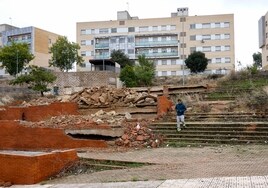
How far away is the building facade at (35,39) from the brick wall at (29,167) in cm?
6661

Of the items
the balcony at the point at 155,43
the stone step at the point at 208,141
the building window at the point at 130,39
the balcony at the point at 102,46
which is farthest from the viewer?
the balcony at the point at 102,46

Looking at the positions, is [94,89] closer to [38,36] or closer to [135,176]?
[135,176]

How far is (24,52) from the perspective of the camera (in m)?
52.9

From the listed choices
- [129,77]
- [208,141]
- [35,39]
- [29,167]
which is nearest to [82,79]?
[129,77]

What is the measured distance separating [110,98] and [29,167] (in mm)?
13942

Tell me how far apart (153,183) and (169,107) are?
1425 cm

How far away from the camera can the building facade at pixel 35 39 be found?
255 ft

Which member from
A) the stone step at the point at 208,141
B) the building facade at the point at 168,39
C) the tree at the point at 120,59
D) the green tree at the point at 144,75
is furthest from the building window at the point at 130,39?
the stone step at the point at 208,141

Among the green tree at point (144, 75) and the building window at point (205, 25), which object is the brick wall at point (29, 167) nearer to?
the green tree at point (144, 75)

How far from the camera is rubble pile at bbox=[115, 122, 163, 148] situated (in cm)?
1675

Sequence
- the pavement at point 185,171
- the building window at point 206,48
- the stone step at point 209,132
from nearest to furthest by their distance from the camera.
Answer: the pavement at point 185,171
the stone step at point 209,132
the building window at point 206,48

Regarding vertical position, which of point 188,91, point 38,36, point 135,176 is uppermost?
point 38,36

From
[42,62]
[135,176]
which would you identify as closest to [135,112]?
[135,176]

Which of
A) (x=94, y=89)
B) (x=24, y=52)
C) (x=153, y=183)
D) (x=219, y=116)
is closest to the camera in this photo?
(x=153, y=183)
